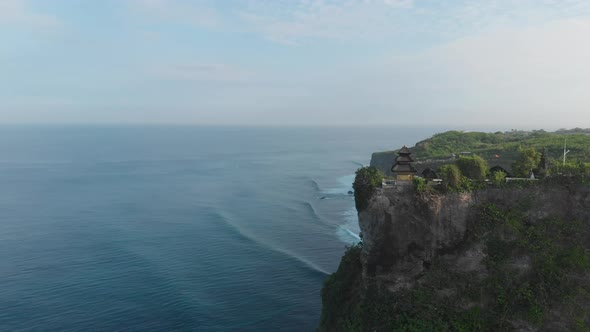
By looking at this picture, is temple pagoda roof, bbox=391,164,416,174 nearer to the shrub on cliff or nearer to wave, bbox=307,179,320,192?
the shrub on cliff

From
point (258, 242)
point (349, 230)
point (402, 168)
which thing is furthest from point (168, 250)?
point (402, 168)

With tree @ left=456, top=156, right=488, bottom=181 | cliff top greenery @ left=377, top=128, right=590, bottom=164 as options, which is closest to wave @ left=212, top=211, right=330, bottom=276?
cliff top greenery @ left=377, top=128, right=590, bottom=164

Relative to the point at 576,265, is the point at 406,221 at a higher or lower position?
higher

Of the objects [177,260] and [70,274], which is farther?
[177,260]

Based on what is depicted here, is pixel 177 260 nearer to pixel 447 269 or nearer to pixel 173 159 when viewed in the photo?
pixel 447 269

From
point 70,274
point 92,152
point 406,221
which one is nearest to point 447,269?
point 406,221

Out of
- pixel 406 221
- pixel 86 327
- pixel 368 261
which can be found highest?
pixel 406 221
